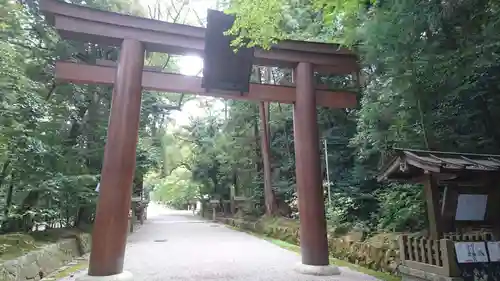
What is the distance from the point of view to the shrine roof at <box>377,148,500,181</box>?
169 inches

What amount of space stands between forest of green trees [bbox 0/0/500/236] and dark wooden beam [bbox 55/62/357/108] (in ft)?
2.21

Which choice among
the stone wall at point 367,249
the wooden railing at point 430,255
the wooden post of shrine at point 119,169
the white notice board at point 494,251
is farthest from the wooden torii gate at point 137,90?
the white notice board at point 494,251

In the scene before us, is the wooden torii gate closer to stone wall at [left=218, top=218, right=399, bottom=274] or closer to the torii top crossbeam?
the torii top crossbeam

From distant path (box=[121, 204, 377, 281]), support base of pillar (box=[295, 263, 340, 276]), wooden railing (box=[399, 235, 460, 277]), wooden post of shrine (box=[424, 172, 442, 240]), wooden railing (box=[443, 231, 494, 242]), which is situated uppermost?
wooden post of shrine (box=[424, 172, 442, 240])

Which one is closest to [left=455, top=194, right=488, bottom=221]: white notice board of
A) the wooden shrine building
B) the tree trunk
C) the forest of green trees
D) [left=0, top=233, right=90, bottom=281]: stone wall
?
the wooden shrine building

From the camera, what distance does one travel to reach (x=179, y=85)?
677 cm

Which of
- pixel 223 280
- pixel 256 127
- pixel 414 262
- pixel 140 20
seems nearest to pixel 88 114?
pixel 140 20

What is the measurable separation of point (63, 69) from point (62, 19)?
91 cm

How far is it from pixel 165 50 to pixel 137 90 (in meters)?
1.13

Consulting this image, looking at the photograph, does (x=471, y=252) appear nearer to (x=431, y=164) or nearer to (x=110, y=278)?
(x=431, y=164)

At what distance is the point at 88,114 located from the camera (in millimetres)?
10547

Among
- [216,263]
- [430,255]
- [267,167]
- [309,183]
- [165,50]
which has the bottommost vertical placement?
[216,263]

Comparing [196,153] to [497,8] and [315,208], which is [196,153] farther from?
[497,8]

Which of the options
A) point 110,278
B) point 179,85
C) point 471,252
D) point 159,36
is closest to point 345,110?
point 179,85
